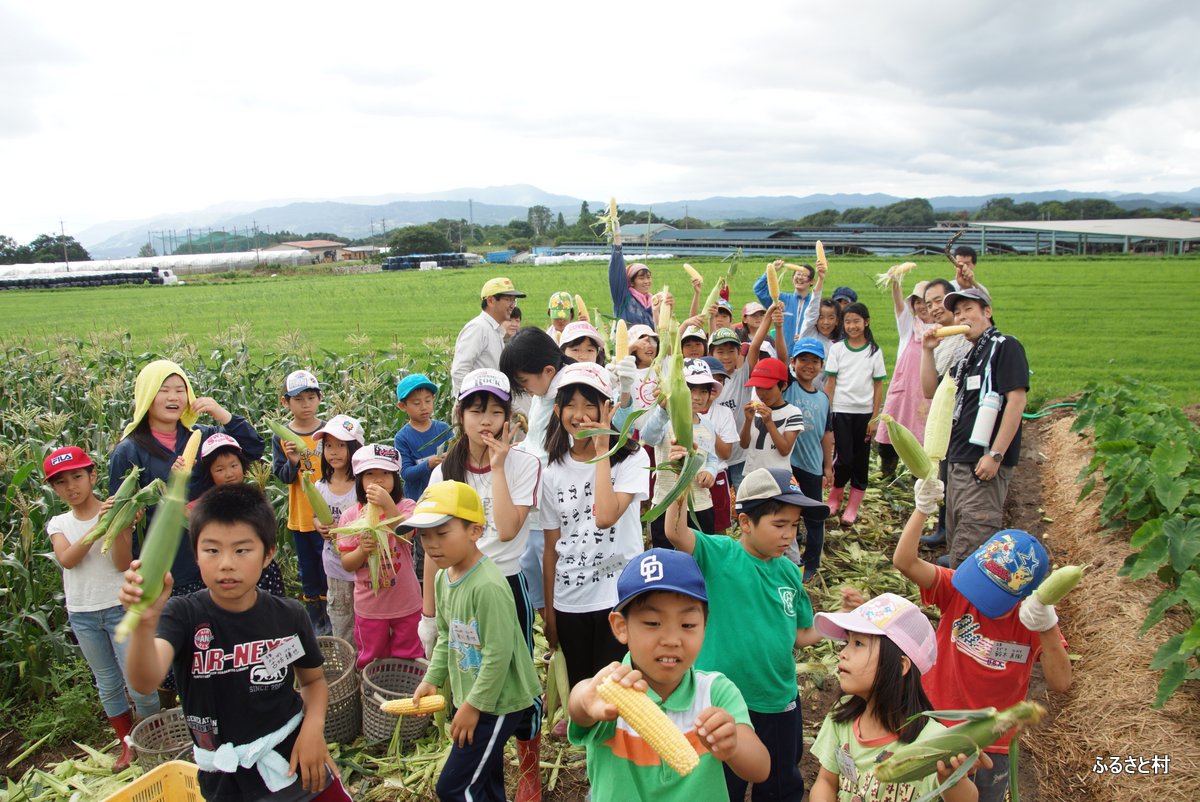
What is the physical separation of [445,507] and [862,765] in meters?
1.72

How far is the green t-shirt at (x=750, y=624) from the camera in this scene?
9.21 ft

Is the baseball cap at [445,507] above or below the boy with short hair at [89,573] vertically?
above

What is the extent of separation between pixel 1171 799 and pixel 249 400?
325 inches

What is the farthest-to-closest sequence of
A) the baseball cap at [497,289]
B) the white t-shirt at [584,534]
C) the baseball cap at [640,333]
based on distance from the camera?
1. the baseball cap at [497,289]
2. the baseball cap at [640,333]
3. the white t-shirt at [584,534]

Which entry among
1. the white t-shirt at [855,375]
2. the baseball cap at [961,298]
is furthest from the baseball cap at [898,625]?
the white t-shirt at [855,375]

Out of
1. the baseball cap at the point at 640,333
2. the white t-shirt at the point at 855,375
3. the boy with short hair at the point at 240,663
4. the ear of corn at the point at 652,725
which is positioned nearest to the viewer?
the ear of corn at the point at 652,725

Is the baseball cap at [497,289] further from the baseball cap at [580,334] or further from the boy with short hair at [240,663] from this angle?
the boy with short hair at [240,663]

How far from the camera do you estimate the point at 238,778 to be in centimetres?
255

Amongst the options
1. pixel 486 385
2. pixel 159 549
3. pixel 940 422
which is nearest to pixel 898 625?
pixel 940 422

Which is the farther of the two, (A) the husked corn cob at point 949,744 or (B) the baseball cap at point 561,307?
(B) the baseball cap at point 561,307

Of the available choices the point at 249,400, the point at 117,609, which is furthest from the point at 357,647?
the point at 249,400

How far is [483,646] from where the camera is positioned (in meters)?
2.83

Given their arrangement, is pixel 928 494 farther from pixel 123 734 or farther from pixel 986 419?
pixel 123 734

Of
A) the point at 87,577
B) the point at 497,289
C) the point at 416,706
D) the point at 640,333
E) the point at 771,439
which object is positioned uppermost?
the point at 497,289
